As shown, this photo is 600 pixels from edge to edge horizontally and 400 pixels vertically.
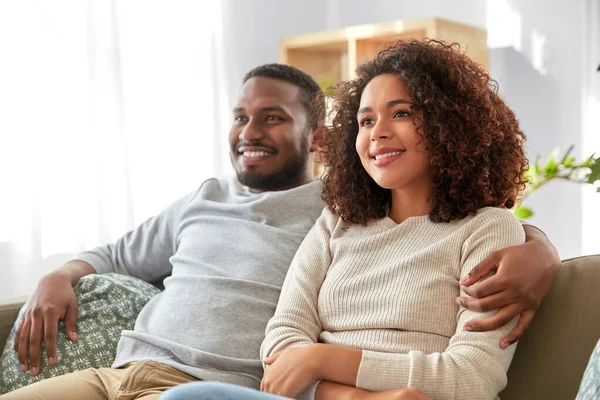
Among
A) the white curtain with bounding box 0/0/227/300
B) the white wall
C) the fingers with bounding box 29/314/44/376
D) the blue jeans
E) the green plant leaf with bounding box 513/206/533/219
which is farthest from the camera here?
the white wall

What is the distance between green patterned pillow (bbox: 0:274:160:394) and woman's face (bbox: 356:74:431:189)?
27.5 inches

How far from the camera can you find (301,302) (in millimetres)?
1389

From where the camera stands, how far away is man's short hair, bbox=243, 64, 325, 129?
1.90 m

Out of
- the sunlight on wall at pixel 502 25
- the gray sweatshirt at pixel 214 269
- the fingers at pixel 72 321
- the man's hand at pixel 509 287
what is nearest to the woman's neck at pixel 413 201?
the man's hand at pixel 509 287

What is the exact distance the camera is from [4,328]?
173cm

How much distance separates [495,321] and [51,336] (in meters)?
0.99

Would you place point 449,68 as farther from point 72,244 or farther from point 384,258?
point 72,244

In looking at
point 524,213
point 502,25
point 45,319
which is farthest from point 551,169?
point 45,319

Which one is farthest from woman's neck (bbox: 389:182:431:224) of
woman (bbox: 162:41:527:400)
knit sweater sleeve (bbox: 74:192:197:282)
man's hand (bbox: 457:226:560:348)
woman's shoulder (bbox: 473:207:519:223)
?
knit sweater sleeve (bbox: 74:192:197:282)

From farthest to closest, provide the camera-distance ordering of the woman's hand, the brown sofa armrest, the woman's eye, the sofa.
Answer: the brown sofa armrest < the woman's eye < the sofa < the woman's hand

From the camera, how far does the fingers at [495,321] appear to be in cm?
119

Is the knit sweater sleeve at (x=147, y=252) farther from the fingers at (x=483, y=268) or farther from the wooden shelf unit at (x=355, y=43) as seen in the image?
the wooden shelf unit at (x=355, y=43)

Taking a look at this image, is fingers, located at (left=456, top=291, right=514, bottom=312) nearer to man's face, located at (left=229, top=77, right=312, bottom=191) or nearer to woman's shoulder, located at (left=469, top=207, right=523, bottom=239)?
woman's shoulder, located at (left=469, top=207, right=523, bottom=239)

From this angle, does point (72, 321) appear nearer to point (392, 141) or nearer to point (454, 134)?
point (392, 141)
